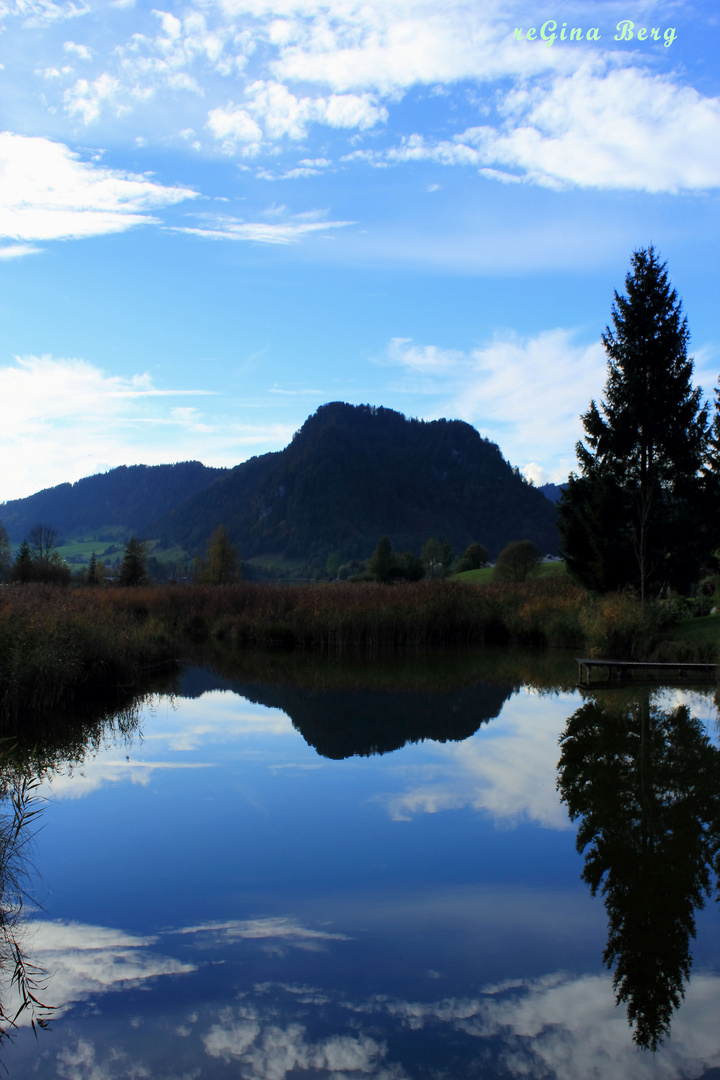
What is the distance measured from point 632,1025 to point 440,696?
10.5m

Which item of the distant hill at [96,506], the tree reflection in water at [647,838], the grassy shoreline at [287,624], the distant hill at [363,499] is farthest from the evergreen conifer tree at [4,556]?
the distant hill at [96,506]

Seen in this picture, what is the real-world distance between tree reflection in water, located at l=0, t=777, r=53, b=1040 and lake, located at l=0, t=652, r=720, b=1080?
1.1 inches

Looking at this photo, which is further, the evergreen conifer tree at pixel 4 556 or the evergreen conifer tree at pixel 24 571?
the evergreen conifer tree at pixel 4 556

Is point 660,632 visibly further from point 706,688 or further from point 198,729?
point 198,729

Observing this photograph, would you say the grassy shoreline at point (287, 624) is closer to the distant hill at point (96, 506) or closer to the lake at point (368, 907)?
the lake at point (368, 907)

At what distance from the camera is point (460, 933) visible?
15.8ft

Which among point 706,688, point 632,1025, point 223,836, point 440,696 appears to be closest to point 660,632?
point 706,688

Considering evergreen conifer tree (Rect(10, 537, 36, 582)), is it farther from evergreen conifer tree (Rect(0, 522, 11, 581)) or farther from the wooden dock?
the wooden dock

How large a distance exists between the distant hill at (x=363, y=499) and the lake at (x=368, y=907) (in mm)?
120865

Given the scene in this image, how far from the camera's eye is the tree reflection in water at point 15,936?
12.8 ft

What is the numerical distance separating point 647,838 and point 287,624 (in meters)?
19.7

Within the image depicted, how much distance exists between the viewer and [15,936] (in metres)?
4.73

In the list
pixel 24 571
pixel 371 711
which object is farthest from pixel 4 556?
pixel 371 711

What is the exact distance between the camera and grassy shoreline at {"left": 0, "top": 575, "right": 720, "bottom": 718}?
40.6 ft
